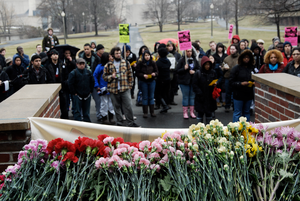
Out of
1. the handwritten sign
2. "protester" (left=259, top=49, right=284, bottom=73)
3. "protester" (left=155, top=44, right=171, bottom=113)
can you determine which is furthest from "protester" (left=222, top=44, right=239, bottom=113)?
the handwritten sign

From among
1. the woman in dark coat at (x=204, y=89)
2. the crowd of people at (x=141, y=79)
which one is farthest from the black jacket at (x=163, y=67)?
the woman in dark coat at (x=204, y=89)

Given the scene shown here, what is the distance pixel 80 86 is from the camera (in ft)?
25.0

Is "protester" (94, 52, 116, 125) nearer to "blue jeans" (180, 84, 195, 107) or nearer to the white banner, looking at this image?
"blue jeans" (180, 84, 195, 107)

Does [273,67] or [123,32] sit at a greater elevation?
[123,32]

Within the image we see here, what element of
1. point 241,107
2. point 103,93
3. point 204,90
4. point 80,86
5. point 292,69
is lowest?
point 241,107

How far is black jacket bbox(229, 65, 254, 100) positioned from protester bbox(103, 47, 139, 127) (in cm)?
247

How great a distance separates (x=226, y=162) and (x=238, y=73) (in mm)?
5203

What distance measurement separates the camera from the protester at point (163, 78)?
938 centimetres

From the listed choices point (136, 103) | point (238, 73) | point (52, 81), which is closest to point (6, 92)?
point (52, 81)

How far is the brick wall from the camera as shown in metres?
3.64

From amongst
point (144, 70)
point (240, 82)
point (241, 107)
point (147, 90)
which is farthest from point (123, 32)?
point (241, 107)

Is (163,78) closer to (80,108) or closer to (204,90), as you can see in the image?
(204,90)

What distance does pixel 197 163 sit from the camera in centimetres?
209

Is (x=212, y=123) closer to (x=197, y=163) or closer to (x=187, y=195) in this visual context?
(x=197, y=163)
